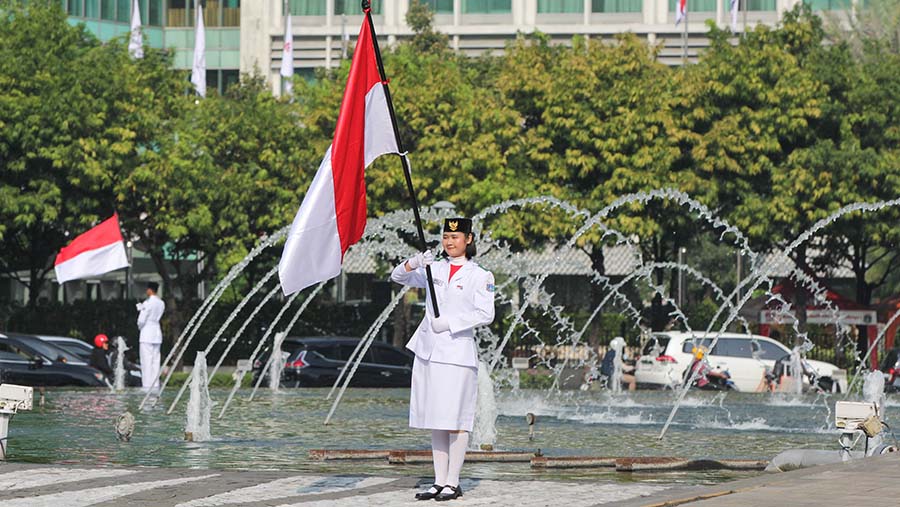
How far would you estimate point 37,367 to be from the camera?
30.7 metres

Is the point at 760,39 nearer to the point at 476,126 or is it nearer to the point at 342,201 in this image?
the point at 476,126

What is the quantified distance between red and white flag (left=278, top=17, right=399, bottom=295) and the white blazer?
0.56m

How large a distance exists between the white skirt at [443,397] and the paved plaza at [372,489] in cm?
49

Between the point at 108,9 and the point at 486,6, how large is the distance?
1625 centimetres

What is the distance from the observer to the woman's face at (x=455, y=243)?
37.6ft

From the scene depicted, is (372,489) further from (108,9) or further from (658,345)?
(108,9)

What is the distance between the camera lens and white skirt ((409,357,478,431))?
11.4 meters

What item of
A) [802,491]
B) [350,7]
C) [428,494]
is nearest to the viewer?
[802,491]

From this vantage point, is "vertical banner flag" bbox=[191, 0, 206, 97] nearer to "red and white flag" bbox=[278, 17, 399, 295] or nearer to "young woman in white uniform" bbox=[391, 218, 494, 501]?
"red and white flag" bbox=[278, 17, 399, 295]

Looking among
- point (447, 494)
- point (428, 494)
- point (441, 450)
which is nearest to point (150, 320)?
point (441, 450)

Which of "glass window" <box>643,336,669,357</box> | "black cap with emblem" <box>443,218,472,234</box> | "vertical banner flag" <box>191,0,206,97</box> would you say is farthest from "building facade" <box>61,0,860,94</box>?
"black cap with emblem" <box>443,218,472,234</box>

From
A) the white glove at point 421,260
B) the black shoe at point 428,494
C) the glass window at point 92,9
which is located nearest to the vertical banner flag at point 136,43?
the glass window at point 92,9

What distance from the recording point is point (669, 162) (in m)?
43.3

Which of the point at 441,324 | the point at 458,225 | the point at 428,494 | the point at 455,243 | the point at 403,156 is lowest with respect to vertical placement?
the point at 428,494
